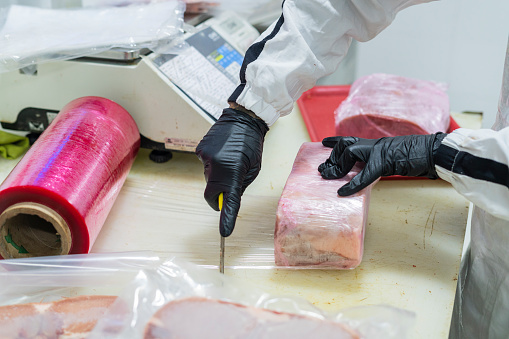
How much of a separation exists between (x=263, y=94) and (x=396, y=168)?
375 millimetres

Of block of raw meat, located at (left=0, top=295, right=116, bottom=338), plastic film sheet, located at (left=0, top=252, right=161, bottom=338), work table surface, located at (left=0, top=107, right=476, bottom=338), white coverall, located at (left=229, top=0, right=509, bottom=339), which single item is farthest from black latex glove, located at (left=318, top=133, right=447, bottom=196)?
block of raw meat, located at (left=0, top=295, right=116, bottom=338)

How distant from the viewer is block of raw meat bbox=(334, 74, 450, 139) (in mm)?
1686

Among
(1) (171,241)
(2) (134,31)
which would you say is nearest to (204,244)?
(1) (171,241)

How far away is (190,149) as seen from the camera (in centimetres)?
156

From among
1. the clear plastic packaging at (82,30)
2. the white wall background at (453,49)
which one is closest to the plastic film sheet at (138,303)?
the clear plastic packaging at (82,30)

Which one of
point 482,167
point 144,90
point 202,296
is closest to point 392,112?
point 482,167

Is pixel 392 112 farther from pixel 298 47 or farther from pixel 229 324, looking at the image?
pixel 229 324

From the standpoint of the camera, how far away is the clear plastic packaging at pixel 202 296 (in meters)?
0.94

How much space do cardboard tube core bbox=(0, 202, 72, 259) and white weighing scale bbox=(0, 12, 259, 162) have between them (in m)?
0.45

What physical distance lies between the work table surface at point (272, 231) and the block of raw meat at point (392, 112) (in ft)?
0.71

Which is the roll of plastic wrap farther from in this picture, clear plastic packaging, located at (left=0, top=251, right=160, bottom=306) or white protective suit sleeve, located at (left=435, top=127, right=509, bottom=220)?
white protective suit sleeve, located at (left=435, top=127, right=509, bottom=220)

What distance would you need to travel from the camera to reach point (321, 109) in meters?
2.03

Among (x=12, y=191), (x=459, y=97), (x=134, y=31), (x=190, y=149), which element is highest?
(x=134, y=31)

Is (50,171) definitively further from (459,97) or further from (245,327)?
(459,97)
